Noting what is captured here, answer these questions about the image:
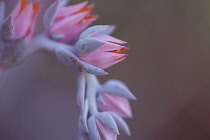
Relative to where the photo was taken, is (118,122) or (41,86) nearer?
(118,122)

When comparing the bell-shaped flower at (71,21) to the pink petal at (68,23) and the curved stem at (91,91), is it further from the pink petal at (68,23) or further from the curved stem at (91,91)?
the curved stem at (91,91)

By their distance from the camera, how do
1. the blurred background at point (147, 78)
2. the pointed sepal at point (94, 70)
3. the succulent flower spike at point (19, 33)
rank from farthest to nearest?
the blurred background at point (147, 78) < the succulent flower spike at point (19, 33) < the pointed sepal at point (94, 70)

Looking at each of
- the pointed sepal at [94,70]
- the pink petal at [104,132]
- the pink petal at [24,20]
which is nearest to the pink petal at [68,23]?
the pink petal at [24,20]

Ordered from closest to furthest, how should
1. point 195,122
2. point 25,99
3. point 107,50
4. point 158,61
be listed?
point 107,50, point 25,99, point 195,122, point 158,61

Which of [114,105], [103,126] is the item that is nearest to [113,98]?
[114,105]

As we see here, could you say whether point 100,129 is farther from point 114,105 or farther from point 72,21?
point 72,21

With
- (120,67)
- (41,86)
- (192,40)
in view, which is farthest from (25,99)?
(192,40)

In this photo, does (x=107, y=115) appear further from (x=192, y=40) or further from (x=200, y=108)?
(x=192, y=40)
